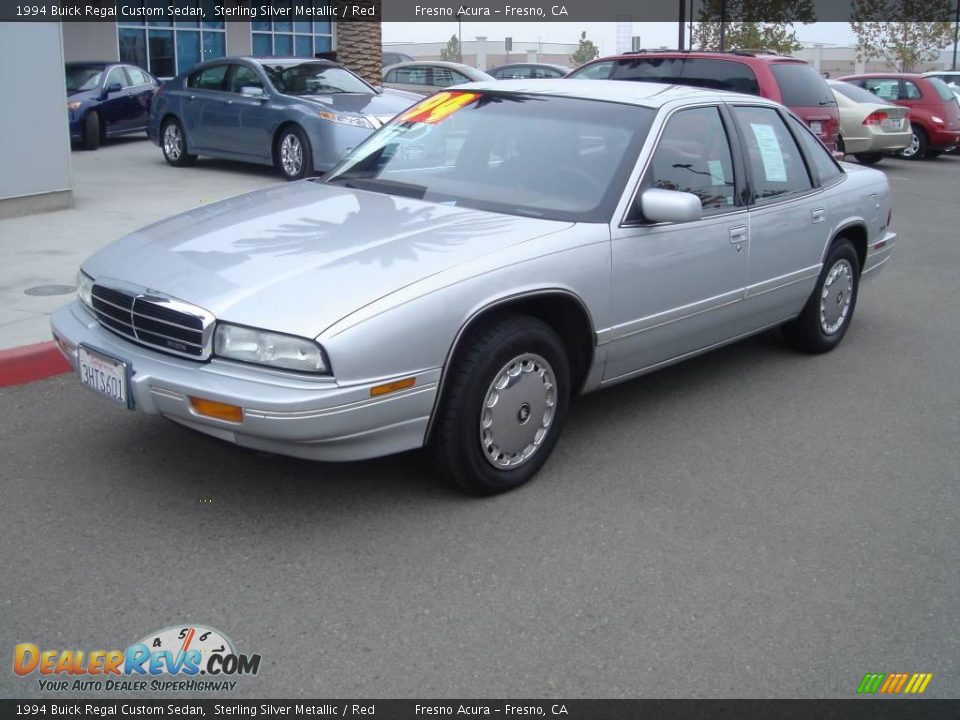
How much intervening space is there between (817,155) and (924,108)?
15530 millimetres

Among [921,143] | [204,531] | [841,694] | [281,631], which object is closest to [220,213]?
[204,531]

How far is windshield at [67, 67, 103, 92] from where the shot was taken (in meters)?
17.2

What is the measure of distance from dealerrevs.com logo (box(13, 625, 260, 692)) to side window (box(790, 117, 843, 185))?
459 centimetres

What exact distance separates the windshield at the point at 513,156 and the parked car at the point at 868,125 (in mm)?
13261

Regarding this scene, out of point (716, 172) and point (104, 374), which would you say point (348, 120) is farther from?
point (104, 374)

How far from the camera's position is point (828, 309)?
22.0 feet

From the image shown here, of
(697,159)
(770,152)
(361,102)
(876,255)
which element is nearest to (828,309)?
(876,255)

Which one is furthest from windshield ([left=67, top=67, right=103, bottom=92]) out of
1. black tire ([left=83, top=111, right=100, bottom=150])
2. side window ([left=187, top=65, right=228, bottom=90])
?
side window ([left=187, top=65, right=228, bottom=90])

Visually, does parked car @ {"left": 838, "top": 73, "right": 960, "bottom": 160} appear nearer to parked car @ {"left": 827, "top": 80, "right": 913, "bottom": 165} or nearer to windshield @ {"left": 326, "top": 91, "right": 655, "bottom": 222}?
parked car @ {"left": 827, "top": 80, "right": 913, "bottom": 165}

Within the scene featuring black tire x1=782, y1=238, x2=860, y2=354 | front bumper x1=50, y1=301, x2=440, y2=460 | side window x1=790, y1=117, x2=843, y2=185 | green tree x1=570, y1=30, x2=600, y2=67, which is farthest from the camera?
green tree x1=570, y1=30, x2=600, y2=67

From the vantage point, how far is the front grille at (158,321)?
3.89 m

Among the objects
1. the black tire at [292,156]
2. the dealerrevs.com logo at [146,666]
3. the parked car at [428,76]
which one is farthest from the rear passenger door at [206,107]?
the dealerrevs.com logo at [146,666]

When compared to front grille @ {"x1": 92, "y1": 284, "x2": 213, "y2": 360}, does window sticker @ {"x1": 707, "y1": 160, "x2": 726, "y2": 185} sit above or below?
above

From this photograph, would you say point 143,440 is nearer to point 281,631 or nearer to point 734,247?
point 281,631
